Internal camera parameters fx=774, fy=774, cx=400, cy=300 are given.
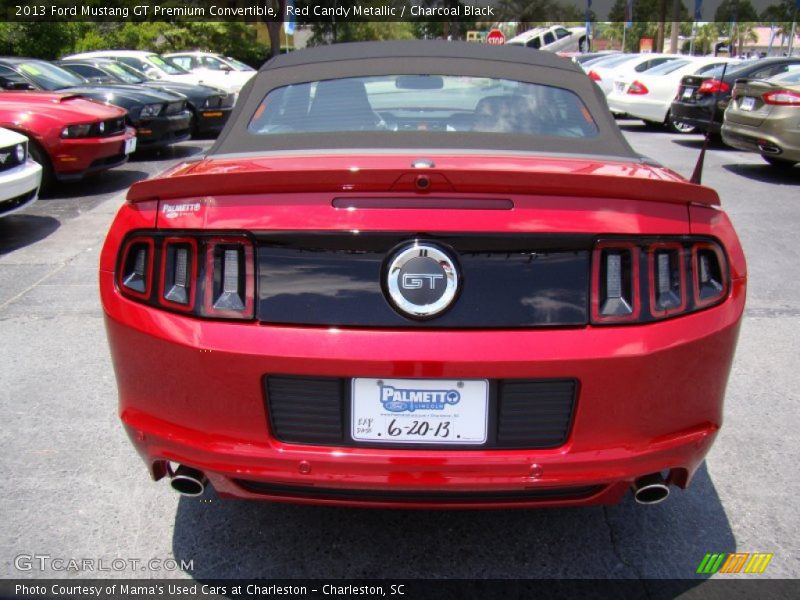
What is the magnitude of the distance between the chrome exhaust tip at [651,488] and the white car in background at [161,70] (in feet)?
50.0

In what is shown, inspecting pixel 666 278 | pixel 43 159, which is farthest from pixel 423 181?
pixel 43 159

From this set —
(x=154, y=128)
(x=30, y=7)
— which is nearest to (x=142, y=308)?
(x=154, y=128)

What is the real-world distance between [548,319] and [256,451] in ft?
2.91

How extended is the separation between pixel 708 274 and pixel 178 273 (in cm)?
155

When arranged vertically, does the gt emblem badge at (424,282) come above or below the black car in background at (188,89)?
above

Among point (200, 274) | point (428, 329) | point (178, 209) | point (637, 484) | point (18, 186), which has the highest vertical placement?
point (178, 209)

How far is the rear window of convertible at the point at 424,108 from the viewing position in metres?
3.16

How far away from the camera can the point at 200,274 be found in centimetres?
218

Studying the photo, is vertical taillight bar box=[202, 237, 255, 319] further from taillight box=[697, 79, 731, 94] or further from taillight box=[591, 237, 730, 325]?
taillight box=[697, 79, 731, 94]

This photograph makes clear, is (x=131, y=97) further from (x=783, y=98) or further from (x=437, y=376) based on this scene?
(x=437, y=376)

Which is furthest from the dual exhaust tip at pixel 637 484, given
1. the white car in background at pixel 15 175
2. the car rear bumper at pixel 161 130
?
the car rear bumper at pixel 161 130

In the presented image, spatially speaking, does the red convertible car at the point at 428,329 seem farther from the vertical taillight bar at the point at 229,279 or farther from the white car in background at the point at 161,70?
the white car in background at the point at 161,70

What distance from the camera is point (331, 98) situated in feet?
10.8

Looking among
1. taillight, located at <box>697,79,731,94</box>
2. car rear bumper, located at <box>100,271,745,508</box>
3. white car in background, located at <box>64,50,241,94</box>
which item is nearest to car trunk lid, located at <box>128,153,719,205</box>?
car rear bumper, located at <box>100,271,745,508</box>
